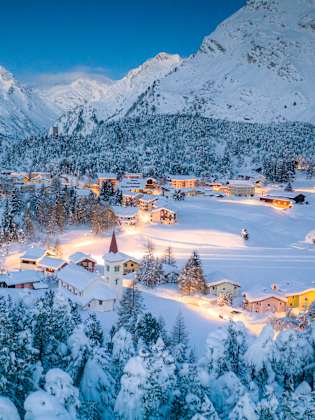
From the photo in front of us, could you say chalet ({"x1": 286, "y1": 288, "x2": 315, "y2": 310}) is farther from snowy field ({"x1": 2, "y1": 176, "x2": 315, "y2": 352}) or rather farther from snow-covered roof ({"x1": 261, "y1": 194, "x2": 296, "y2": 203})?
snow-covered roof ({"x1": 261, "y1": 194, "x2": 296, "y2": 203})

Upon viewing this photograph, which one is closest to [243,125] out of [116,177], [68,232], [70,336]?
[116,177]

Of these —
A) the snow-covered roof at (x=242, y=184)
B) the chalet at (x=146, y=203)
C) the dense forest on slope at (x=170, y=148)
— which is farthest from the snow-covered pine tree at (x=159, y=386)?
the dense forest on slope at (x=170, y=148)

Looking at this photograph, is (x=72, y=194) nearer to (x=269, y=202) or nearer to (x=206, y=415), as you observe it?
(x=269, y=202)

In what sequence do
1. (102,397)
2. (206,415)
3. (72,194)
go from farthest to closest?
(72,194) < (102,397) < (206,415)

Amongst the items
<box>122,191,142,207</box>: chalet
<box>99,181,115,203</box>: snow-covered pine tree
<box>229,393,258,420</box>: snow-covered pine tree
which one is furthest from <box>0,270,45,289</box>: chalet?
<box>99,181,115,203</box>: snow-covered pine tree

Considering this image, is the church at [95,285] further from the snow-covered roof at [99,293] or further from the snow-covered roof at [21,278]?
the snow-covered roof at [21,278]

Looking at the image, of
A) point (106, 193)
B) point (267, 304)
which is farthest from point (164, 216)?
point (267, 304)
